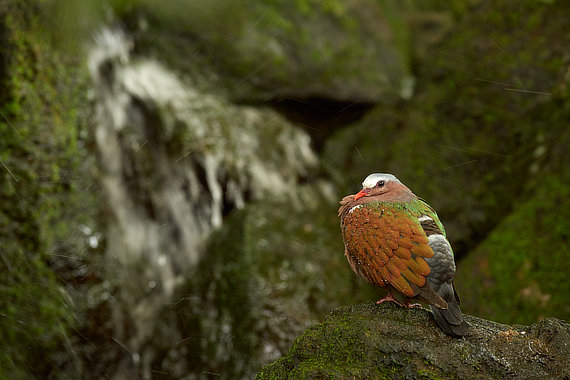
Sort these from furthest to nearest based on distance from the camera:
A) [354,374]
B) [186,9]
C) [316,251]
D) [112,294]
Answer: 1. [186,9]
2. [316,251]
3. [112,294]
4. [354,374]

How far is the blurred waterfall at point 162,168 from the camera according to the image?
5.39 meters

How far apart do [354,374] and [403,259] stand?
0.58 meters

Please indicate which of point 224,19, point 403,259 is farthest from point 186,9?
point 403,259

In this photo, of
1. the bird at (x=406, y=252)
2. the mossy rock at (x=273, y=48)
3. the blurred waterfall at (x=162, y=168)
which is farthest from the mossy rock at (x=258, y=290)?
the bird at (x=406, y=252)

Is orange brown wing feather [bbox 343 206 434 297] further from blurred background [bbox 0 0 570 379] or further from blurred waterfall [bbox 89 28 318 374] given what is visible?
blurred waterfall [bbox 89 28 318 374]

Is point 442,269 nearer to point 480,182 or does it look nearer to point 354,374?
point 354,374

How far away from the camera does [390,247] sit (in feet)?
7.28

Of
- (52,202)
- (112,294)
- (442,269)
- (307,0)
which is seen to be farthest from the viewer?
(307,0)

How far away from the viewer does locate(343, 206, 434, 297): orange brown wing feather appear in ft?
7.13

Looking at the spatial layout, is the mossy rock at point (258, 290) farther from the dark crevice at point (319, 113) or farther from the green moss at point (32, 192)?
the dark crevice at point (319, 113)

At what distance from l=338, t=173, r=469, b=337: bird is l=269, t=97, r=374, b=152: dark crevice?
4.94 metres

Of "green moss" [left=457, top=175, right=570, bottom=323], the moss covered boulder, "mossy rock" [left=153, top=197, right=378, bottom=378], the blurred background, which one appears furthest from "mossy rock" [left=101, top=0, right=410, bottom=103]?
the moss covered boulder

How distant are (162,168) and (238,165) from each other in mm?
1004

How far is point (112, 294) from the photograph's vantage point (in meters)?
4.97
